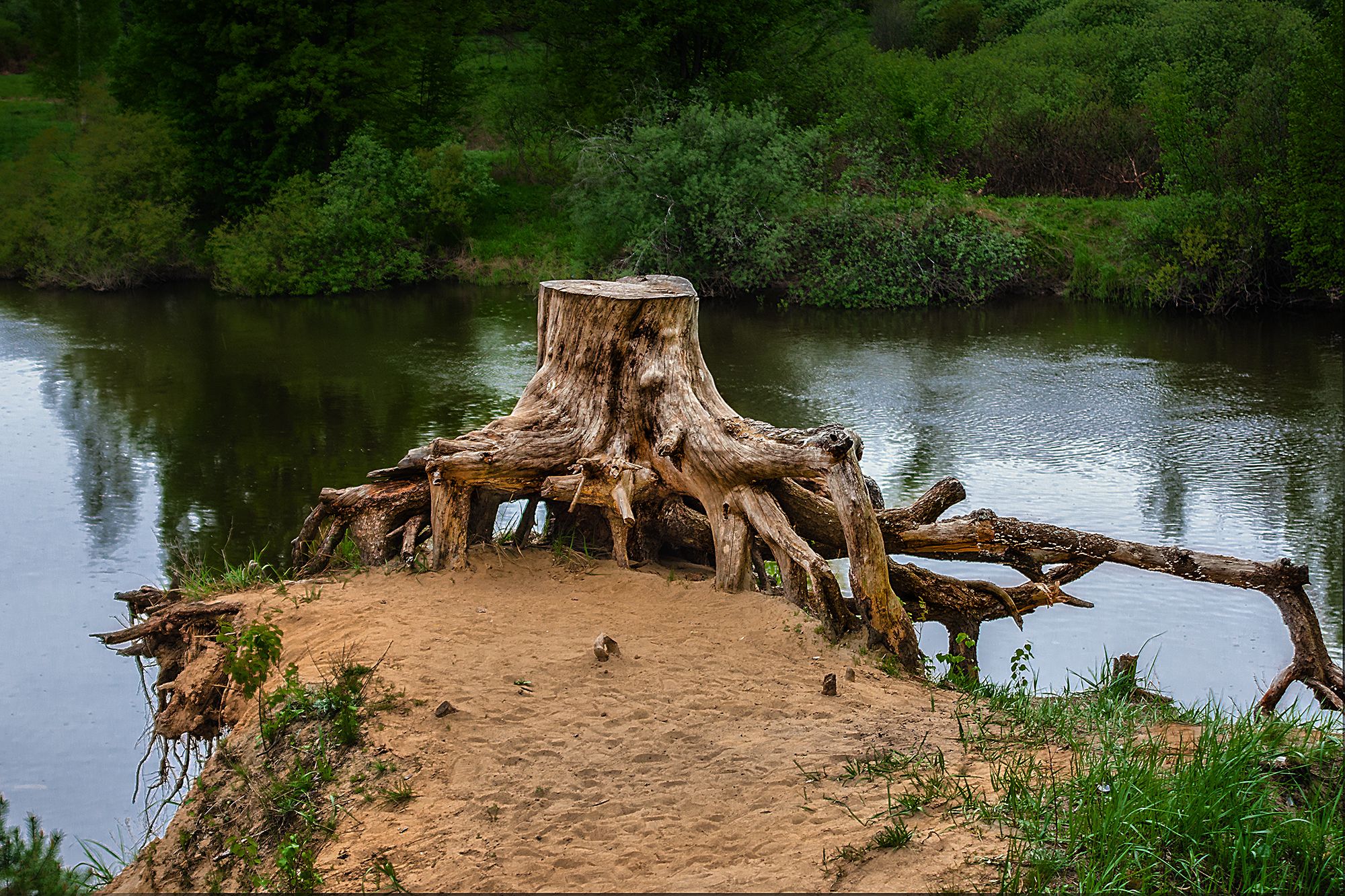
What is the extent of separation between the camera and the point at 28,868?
4.54 metres

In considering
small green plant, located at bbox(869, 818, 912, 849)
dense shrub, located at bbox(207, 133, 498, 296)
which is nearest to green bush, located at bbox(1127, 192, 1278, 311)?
dense shrub, located at bbox(207, 133, 498, 296)

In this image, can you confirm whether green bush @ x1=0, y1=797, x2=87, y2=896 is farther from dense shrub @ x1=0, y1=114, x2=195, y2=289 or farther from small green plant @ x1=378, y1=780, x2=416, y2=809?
dense shrub @ x1=0, y1=114, x2=195, y2=289

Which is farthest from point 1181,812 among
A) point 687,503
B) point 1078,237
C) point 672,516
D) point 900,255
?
point 1078,237

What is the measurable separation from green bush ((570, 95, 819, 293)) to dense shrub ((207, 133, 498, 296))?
5071mm

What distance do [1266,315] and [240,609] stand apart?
20694mm

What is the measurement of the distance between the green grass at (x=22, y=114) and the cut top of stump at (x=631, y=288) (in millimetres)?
28607

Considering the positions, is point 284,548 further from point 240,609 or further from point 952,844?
point 952,844

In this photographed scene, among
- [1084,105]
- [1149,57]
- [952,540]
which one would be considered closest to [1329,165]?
[1084,105]

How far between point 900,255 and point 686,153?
463 centimetres

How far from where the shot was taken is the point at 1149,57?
1294 inches

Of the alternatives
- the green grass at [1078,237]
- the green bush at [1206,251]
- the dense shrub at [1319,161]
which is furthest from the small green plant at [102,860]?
the green grass at [1078,237]

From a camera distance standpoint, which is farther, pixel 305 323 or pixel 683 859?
pixel 305 323

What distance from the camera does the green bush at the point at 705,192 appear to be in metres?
24.3

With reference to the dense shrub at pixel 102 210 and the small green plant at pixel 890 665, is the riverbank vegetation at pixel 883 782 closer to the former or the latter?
the small green plant at pixel 890 665
